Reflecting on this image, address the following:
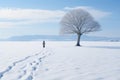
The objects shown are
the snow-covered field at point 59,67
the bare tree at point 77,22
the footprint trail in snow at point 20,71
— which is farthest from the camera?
the bare tree at point 77,22

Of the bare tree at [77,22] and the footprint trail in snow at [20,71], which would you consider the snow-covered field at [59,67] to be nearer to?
the footprint trail in snow at [20,71]

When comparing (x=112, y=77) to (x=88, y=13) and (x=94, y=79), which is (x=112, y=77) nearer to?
(x=94, y=79)

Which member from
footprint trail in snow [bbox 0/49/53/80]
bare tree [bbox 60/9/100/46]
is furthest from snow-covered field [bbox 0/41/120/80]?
bare tree [bbox 60/9/100/46]

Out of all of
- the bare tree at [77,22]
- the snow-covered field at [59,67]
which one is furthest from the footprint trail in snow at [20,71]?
the bare tree at [77,22]

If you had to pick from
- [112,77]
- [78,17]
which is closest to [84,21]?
[78,17]

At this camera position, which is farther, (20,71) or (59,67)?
(59,67)

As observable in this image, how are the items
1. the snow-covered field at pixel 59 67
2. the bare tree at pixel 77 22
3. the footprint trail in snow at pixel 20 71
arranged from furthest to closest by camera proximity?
the bare tree at pixel 77 22, the snow-covered field at pixel 59 67, the footprint trail in snow at pixel 20 71

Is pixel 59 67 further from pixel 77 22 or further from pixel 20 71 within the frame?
pixel 77 22

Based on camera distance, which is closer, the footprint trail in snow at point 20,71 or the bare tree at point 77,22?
the footprint trail in snow at point 20,71

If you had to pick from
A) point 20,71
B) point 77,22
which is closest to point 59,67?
point 20,71

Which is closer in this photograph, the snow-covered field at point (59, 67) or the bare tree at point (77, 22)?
the snow-covered field at point (59, 67)

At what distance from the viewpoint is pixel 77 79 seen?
7820mm

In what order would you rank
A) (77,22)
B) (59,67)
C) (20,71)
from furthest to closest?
(77,22), (59,67), (20,71)

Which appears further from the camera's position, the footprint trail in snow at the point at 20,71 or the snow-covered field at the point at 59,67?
the snow-covered field at the point at 59,67
